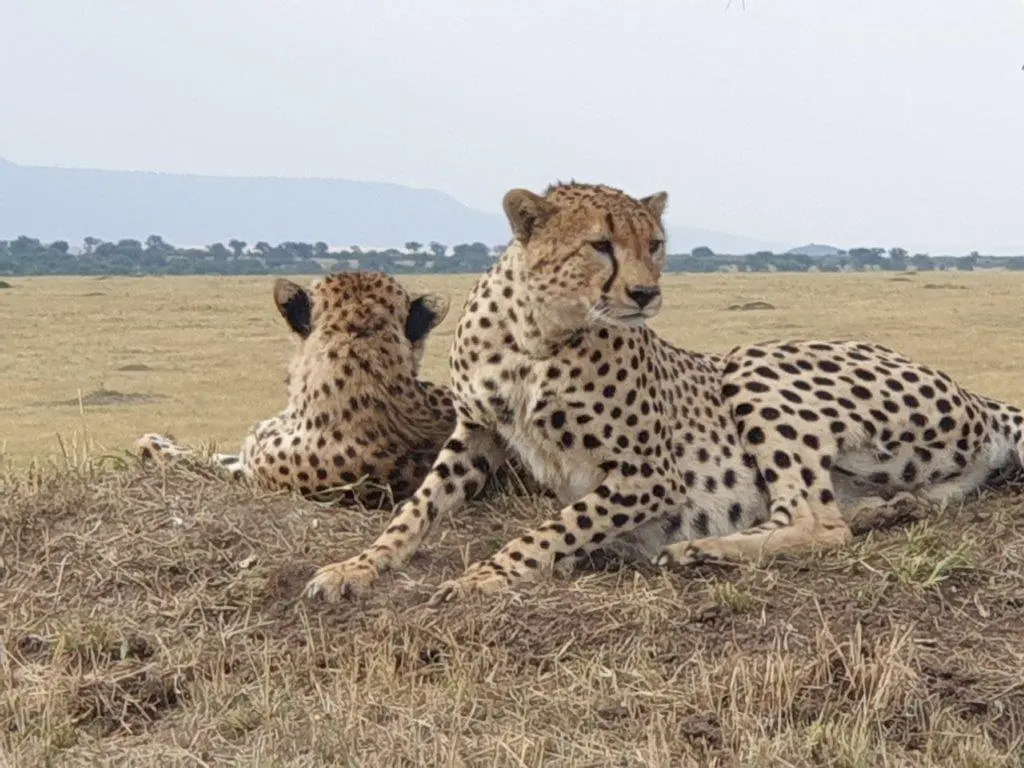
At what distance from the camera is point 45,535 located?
4.52 m

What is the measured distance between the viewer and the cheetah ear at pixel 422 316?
487 centimetres

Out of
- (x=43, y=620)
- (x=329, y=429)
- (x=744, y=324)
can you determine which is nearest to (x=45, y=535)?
(x=43, y=620)

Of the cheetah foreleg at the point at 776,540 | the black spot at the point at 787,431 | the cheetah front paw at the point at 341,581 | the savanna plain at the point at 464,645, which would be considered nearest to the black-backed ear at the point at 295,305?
the savanna plain at the point at 464,645

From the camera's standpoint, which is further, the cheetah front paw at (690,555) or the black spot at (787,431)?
the black spot at (787,431)

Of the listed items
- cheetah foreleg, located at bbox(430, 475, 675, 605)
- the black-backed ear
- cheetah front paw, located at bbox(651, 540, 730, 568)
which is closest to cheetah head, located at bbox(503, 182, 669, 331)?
cheetah foreleg, located at bbox(430, 475, 675, 605)

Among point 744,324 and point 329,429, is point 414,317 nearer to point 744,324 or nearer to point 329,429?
point 329,429

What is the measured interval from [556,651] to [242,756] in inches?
31.9

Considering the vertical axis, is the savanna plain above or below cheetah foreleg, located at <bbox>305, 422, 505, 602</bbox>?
below

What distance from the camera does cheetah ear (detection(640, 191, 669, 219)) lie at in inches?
170

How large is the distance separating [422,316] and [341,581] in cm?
117

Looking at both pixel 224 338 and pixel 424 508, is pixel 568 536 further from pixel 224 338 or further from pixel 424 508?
pixel 224 338

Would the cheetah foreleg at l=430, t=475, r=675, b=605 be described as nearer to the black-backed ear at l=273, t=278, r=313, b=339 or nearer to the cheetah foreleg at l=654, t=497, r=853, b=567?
the cheetah foreleg at l=654, t=497, r=853, b=567

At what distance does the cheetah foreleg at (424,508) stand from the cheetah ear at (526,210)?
608 millimetres

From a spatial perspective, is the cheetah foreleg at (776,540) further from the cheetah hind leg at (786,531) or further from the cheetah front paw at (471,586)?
the cheetah front paw at (471,586)
